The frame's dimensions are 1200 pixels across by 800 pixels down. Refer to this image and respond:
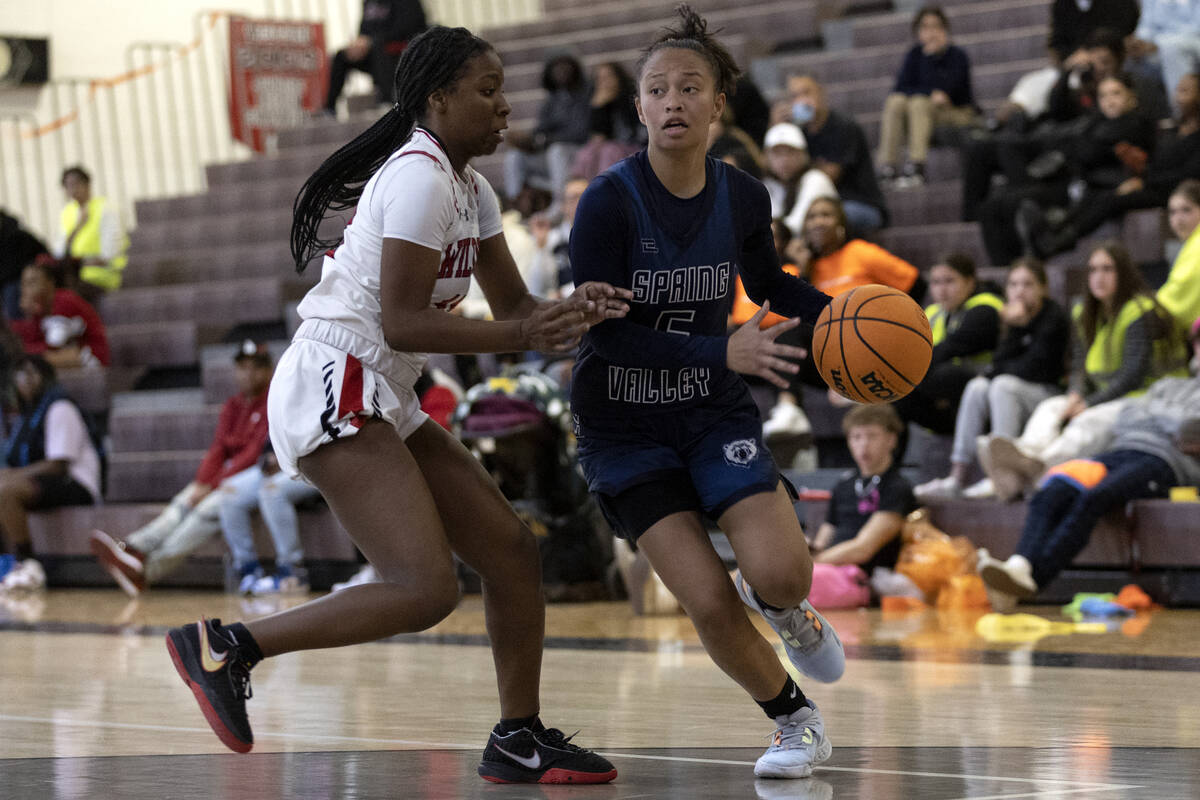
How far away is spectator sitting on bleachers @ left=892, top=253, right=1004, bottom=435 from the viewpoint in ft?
27.3

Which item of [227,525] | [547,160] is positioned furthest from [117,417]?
[547,160]

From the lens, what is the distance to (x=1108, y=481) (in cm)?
731

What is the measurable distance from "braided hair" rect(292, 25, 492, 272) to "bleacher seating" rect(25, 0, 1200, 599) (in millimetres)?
4760

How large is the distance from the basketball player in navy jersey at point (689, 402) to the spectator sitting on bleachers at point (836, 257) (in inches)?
202

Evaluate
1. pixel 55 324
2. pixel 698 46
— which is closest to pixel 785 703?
pixel 698 46

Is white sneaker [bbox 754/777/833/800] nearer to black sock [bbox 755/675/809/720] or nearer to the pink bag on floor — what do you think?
black sock [bbox 755/675/809/720]

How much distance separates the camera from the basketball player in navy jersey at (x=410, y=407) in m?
3.46

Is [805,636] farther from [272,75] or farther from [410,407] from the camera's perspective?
[272,75]

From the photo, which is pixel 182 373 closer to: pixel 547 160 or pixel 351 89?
pixel 547 160

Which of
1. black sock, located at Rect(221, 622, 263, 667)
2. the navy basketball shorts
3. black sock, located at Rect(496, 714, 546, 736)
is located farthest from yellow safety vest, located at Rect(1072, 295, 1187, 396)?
black sock, located at Rect(221, 622, 263, 667)

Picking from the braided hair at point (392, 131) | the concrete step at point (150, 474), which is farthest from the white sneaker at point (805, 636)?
Answer: the concrete step at point (150, 474)

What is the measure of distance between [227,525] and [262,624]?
6.35 m

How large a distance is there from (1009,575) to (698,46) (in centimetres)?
391

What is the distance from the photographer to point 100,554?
10.0 metres
